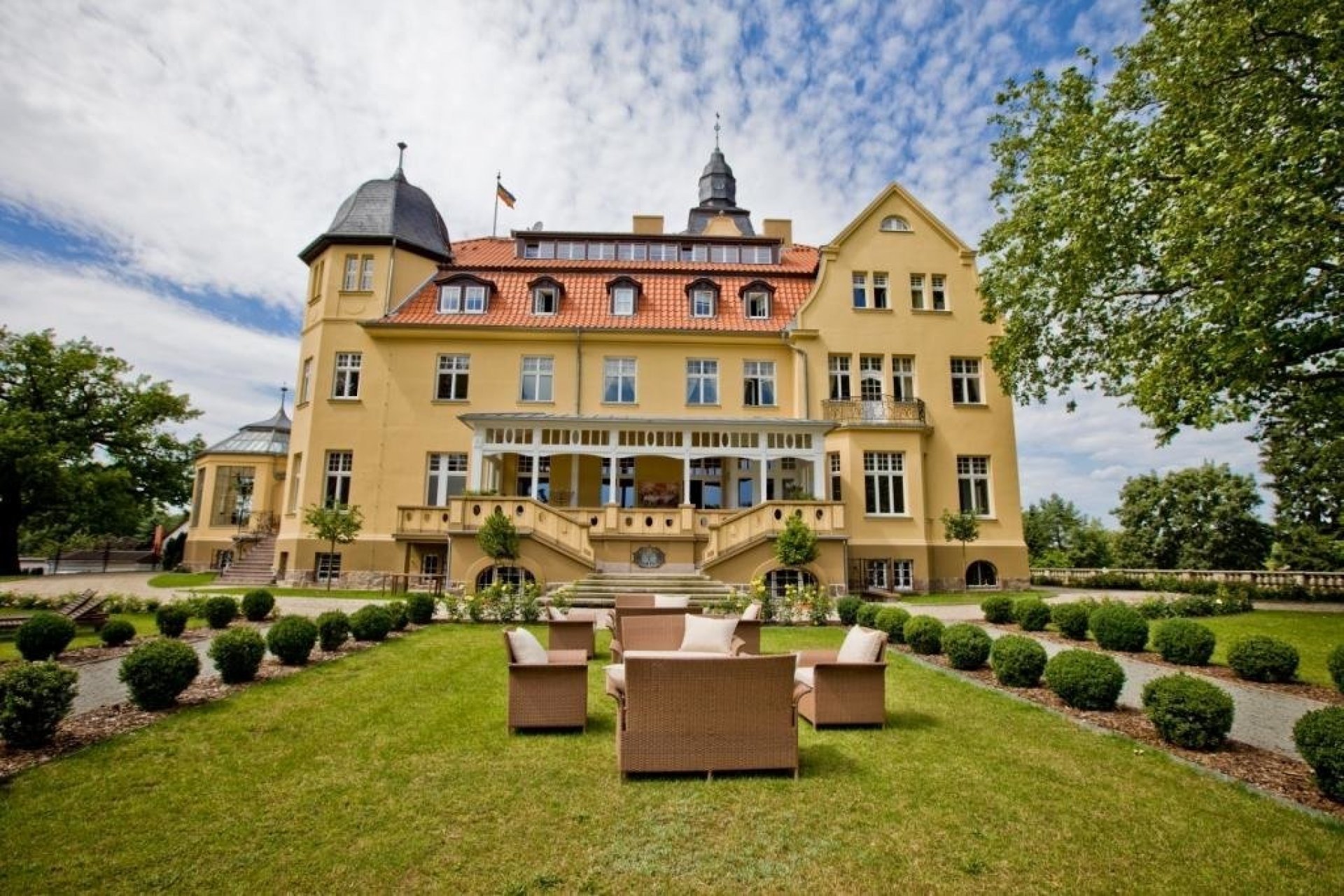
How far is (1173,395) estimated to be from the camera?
1287 centimetres

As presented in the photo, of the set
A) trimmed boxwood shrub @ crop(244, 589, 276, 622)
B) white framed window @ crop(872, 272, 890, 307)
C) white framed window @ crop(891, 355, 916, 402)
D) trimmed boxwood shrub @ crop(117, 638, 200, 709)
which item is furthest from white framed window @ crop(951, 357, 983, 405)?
trimmed boxwood shrub @ crop(117, 638, 200, 709)

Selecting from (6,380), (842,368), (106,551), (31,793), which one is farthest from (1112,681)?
(106,551)

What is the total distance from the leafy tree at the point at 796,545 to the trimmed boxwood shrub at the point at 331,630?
411 inches

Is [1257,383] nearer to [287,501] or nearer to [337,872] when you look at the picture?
[337,872]

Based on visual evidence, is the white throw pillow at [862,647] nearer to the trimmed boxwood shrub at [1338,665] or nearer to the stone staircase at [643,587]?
the trimmed boxwood shrub at [1338,665]

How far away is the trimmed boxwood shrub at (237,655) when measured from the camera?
8406 mm

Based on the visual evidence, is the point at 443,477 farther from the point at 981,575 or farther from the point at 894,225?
the point at 981,575

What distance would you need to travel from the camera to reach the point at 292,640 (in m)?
9.62

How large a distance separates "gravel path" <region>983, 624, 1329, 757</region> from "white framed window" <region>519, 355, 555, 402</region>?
18719mm

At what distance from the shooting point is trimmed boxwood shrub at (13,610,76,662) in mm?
9430

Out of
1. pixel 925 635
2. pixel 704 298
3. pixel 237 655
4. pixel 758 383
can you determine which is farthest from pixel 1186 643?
pixel 704 298

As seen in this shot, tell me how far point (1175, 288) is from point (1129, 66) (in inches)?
205

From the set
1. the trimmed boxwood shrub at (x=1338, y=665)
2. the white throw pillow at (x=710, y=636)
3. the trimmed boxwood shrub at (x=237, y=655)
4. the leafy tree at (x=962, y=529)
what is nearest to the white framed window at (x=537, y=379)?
the leafy tree at (x=962, y=529)

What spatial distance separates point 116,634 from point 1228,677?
17.5 meters
